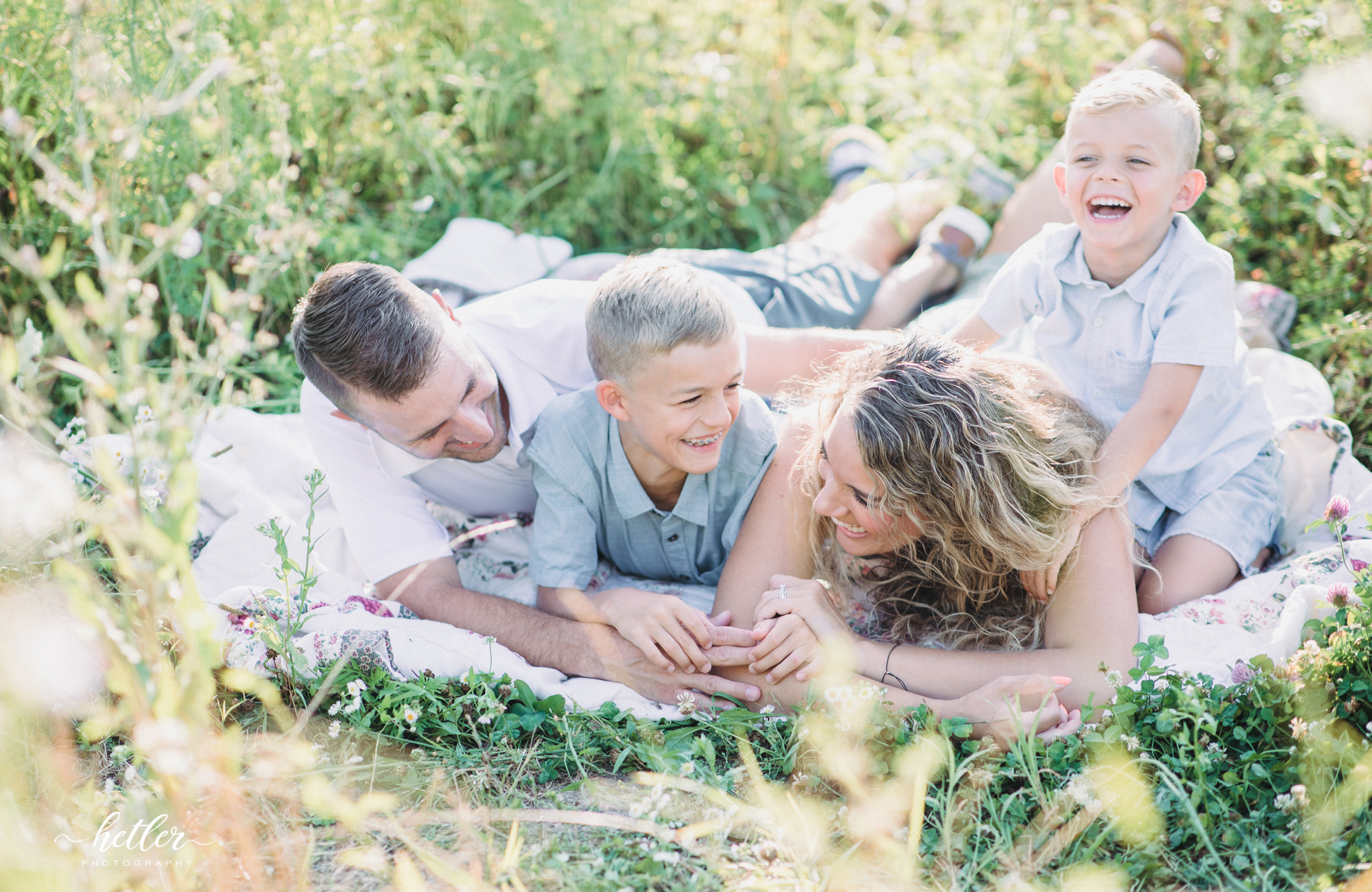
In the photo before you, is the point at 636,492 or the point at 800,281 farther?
the point at 800,281

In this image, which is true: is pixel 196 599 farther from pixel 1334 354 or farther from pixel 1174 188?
pixel 1334 354

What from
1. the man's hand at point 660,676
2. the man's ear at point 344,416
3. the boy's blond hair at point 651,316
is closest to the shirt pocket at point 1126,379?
the boy's blond hair at point 651,316

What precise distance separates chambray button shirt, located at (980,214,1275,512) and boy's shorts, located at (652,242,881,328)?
94 cm

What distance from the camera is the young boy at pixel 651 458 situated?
2.62 m

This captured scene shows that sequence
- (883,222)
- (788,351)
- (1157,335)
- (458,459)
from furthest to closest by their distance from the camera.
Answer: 1. (883,222)
2. (788,351)
3. (458,459)
4. (1157,335)

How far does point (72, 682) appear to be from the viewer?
2.59 m

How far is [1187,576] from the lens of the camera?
2996 mm

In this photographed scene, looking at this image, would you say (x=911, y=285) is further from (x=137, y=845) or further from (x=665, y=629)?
(x=137, y=845)

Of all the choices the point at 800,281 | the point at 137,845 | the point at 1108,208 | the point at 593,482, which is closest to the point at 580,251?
the point at 800,281

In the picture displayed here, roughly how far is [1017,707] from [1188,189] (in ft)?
5.36

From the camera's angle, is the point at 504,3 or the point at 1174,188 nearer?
the point at 1174,188

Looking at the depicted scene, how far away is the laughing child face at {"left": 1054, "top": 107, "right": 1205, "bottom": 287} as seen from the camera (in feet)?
9.14

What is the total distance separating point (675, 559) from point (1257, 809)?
1703mm

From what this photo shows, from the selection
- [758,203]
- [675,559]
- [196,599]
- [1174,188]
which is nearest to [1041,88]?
[758,203]
